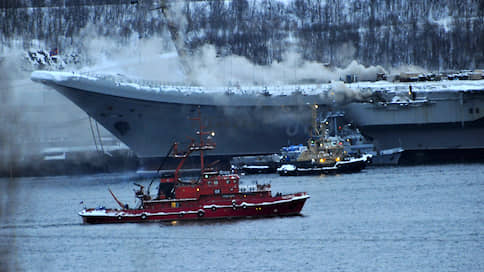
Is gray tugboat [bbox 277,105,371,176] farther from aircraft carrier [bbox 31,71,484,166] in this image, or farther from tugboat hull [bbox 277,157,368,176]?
aircraft carrier [bbox 31,71,484,166]

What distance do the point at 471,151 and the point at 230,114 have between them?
16.4 meters

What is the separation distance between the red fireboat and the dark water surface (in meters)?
0.45

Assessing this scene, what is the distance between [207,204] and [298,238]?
5015 mm

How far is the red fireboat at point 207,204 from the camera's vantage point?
2681 cm

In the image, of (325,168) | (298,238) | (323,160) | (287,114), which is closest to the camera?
(298,238)

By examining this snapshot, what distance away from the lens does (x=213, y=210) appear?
26828 mm

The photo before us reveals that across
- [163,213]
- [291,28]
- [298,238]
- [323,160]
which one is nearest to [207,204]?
[163,213]

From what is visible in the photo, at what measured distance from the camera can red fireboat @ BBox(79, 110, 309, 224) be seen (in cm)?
2681

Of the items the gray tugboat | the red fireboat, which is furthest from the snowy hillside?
the red fireboat

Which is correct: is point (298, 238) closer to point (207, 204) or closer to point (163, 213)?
point (207, 204)

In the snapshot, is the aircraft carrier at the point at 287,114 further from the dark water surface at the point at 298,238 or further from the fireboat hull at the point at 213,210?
the fireboat hull at the point at 213,210

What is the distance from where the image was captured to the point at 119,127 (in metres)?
52.2

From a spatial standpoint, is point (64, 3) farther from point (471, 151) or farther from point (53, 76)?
point (471, 151)

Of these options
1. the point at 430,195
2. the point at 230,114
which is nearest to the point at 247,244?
the point at 430,195
